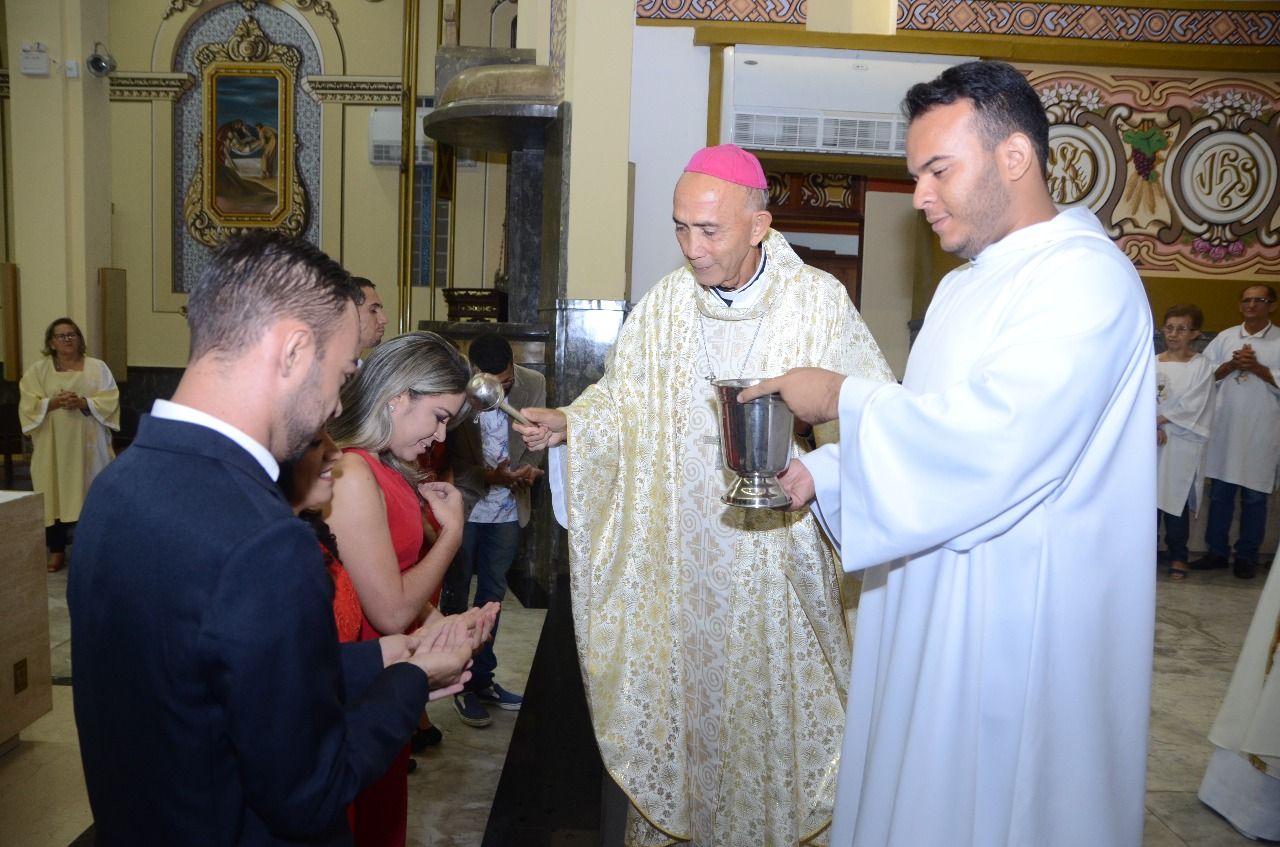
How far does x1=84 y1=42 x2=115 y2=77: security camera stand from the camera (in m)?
9.89

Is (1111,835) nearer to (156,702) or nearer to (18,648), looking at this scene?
(156,702)

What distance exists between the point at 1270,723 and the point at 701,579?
188 cm

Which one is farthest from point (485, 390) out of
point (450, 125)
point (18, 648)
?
point (450, 125)

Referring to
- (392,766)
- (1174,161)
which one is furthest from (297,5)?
(392,766)

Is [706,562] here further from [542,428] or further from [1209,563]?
[1209,563]

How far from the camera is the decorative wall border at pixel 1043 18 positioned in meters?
6.83

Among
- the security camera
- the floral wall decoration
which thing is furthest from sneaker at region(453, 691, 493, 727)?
the security camera

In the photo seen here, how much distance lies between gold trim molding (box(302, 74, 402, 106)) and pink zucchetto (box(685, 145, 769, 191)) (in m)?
10.1

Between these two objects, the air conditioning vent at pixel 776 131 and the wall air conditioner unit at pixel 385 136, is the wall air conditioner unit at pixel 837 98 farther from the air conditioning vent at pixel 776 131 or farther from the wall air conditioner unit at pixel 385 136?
the wall air conditioner unit at pixel 385 136

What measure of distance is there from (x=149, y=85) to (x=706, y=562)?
11.9 meters

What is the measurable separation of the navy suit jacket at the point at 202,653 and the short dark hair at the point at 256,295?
13cm

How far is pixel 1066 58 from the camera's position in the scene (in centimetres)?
720

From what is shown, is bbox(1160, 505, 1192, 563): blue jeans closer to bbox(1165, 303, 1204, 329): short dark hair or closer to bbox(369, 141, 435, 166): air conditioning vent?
bbox(1165, 303, 1204, 329): short dark hair

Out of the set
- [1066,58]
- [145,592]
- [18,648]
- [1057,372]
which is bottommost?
[18,648]
